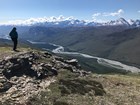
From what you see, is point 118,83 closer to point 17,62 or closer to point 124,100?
point 124,100

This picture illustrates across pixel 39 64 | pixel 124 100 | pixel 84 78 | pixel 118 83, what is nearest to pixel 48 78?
pixel 39 64

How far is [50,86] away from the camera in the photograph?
38.3m

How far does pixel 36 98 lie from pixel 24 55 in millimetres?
14439

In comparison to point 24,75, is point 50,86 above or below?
below

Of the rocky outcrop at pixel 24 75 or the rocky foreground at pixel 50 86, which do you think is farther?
the rocky outcrop at pixel 24 75

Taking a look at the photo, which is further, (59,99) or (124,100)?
(124,100)

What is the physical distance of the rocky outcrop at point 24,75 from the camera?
1398 inches

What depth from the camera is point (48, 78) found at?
42.0 m

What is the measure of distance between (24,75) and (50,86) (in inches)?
203

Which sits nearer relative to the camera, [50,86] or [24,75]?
[50,86]

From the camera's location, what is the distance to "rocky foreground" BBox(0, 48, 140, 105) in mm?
35094

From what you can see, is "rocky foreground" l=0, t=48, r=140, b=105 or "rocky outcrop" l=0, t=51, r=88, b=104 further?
"rocky outcrop" l=0, t=51, r=88, b=104

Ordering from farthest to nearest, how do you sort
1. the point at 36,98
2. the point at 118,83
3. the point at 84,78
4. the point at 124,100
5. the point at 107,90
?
the point at 118,83 → the point at 84,78 → the point at 107,90 → the point at 124,100 → the point at 36,98

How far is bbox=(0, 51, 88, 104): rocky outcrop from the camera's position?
35.5 meters
